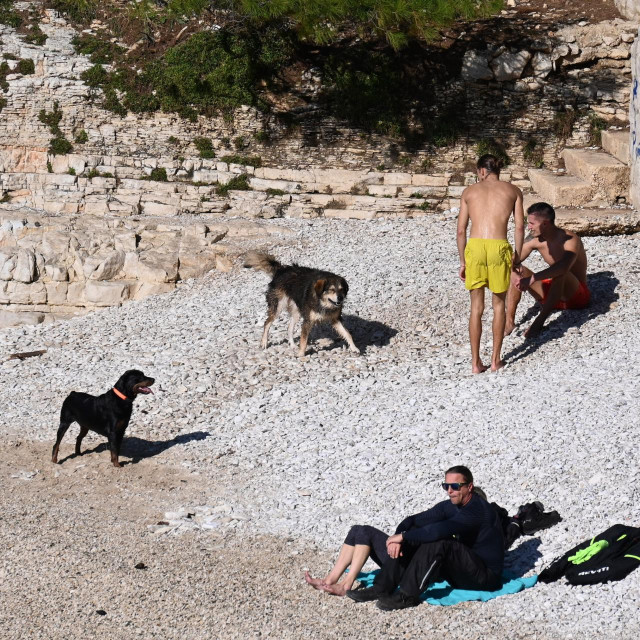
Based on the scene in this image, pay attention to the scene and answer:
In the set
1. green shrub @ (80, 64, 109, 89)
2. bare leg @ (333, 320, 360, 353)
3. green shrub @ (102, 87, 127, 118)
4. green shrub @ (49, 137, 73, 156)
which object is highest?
green shrub @ (80, 64, 109, 89)

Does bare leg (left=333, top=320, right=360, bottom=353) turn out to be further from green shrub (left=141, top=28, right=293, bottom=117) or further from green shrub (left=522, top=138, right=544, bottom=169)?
green shrub (left=141, top=28, right=293, bottom=117)

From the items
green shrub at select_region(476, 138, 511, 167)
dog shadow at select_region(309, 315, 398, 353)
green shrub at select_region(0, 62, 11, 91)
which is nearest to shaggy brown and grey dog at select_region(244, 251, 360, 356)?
dog shadow at select_region(309, 315, 398, 353)

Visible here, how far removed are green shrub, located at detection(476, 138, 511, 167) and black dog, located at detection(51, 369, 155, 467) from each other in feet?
30.4

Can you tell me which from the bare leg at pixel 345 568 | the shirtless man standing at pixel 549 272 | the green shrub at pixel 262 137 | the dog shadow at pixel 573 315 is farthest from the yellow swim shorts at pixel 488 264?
the green shrub at pixel 262 137

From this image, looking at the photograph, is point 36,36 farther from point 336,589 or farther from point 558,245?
point 336,589

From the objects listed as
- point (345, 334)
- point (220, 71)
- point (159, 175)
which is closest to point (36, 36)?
point (220, 71)

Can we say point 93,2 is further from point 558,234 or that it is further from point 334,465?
point 334,465

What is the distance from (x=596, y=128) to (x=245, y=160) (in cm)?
583

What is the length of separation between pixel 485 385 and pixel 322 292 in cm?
198

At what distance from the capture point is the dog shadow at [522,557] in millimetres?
5656

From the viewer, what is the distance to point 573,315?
378 inches

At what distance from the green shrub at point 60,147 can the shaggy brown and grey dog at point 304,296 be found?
701 centimetres

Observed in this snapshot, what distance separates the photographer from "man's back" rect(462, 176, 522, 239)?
27.1 ft

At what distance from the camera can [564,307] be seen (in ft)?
31.5
